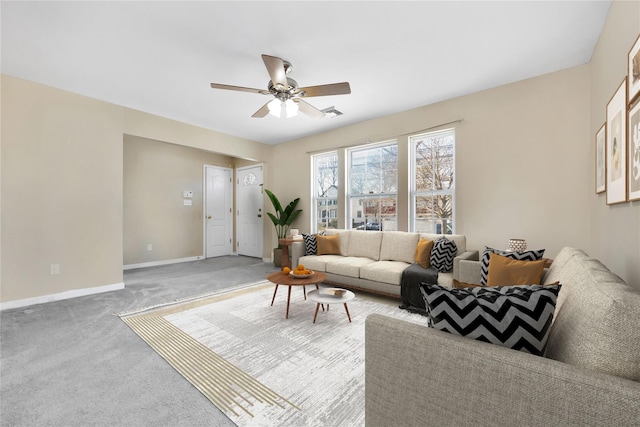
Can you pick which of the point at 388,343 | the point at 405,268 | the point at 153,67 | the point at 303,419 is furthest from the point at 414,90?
the point at 303,419

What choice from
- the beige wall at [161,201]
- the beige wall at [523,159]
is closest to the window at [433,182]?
the beige wall at [523,159]

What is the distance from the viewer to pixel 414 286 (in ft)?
9.68

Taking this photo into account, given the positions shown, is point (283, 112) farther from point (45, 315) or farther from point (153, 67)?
point (45, 315)

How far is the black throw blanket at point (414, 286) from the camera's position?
2896 mm

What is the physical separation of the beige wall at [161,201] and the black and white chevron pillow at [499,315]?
585 cm

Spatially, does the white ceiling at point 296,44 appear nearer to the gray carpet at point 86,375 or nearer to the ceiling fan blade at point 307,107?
the ceiling fan blade at point 307,107

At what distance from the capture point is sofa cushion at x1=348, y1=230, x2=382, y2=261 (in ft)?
12.9

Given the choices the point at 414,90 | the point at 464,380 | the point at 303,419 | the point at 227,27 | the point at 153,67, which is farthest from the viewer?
the point at 414,90

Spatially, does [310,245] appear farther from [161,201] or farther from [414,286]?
[161,201]

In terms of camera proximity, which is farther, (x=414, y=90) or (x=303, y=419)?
(x=414, y=90)

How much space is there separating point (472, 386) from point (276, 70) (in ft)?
8.18

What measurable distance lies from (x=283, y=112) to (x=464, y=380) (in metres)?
3.96

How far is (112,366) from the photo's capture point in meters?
1.92

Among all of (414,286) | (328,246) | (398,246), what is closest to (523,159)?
(398,246)
